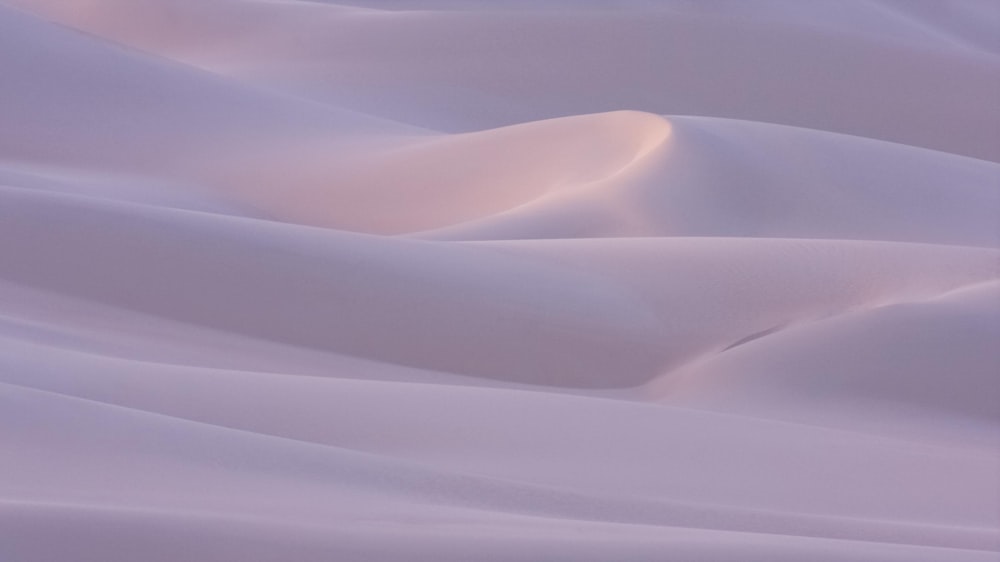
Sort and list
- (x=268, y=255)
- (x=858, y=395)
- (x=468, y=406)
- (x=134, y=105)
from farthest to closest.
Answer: (x=134, y=105) → (x=268, y=255) → (x=858, y=395) → (x=468, y=406)

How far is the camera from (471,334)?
3.63 metres

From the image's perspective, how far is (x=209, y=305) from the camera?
3.61 metres

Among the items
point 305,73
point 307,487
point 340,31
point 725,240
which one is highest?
point 340,31

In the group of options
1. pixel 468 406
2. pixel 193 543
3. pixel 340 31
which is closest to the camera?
pixel 193 543

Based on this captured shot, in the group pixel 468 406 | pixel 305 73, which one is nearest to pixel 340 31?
pixel 305 73

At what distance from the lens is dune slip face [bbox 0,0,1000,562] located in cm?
203

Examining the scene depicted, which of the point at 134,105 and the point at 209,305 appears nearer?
the point at 209,305

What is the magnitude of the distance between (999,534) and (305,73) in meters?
7.86

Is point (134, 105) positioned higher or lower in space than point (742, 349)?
higher

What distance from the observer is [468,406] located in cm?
281

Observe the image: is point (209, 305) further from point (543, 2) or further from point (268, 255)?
point (543, 2)

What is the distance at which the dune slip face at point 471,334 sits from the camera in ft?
6.67

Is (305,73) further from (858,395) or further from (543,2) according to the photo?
(858,395)

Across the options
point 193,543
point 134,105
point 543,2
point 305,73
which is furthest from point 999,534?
point 543,2
